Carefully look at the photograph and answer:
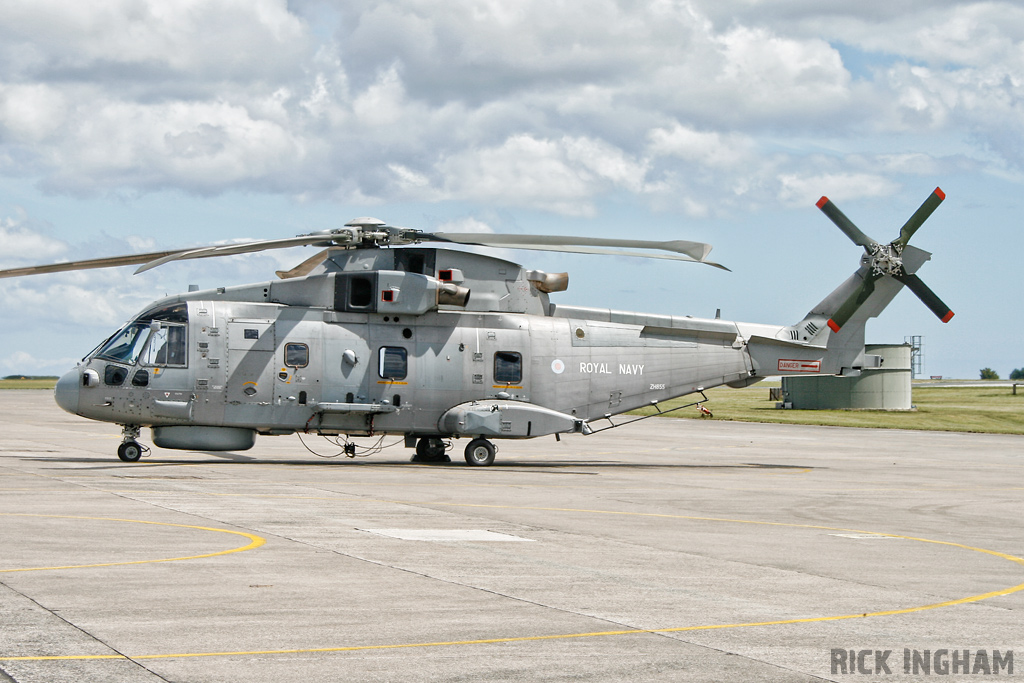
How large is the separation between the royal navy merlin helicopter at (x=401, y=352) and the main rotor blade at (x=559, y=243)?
0.05 metres

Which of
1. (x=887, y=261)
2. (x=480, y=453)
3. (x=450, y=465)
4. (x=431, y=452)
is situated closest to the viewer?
(x=480, y=453)

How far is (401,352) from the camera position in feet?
87.6

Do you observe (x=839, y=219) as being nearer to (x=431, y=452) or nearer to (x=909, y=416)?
(x=431, y=452)

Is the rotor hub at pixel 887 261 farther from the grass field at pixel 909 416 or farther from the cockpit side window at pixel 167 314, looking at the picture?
the grass field at pixel 909 416

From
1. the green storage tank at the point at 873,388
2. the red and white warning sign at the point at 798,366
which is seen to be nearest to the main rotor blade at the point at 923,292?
the red and white warning sign at the point at 798,366

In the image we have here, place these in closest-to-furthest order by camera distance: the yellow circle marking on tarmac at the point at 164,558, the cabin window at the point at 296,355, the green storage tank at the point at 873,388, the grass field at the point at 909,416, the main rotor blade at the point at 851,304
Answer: the yellow circle marking on tarmac at the point at 164,558 → the cabin window at the point at 296,355 → the main rotor blade at the point at 851,304 → the grass field at the point at 909,416 → the green storage tank at the point at 873,388

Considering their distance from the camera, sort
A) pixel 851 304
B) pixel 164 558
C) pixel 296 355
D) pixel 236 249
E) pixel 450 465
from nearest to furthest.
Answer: pixel 164 558 < pixel 236 249 < pixel 296 355 < pixel 450 465 < pixel 851 304

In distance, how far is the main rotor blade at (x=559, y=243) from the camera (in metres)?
23.7

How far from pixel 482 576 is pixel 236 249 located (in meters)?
15.1

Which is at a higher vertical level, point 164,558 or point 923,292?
point 923,292

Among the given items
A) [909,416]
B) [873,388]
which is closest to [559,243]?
[909,416]

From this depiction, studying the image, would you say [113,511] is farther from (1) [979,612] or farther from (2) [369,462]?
(2) [369,462]

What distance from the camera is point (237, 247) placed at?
2366 cm

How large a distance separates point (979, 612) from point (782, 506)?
9.55 meters
